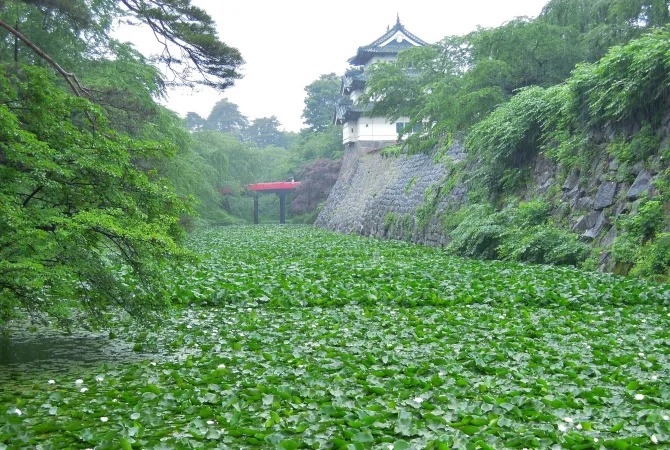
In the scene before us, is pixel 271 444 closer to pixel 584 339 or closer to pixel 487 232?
pixel 584 339

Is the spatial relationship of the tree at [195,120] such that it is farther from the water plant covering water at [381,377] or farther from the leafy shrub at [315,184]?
the water plant covering water at [381,377]

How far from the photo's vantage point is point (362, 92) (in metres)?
35.5

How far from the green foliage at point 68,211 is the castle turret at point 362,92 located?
29.5 m

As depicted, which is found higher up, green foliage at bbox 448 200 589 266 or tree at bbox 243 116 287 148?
tree at bbox 243 116 287 148

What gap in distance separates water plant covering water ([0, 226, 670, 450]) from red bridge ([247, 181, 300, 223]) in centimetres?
3401

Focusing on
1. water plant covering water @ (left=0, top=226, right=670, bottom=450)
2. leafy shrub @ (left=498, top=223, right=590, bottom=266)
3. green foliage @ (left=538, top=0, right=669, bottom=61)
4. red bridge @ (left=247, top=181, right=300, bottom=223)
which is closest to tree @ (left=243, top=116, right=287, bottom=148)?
red bridge @ (left=247, top=181, right=300, bottom=223)

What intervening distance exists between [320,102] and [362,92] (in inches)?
551

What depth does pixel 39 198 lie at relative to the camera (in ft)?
17.8

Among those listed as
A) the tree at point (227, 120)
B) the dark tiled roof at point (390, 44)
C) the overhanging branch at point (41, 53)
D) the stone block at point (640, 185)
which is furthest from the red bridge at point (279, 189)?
the overhanging branch at point (41, 53)

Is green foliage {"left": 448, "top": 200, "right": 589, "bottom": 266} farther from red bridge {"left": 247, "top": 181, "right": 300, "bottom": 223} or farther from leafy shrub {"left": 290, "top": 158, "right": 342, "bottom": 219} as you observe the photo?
red bridge {"left": 247, "top": 181, "right": 300, "bottom": 223}

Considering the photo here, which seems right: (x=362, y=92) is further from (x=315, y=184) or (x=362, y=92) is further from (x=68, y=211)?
(x=68, y=211)

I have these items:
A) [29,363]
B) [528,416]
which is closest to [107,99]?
[29,363]

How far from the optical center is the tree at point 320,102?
48.7 m

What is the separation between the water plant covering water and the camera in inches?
143
